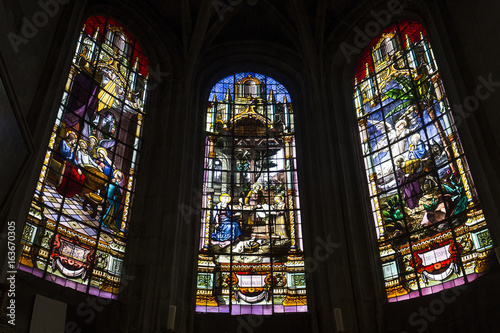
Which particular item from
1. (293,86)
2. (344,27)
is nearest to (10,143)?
(293,86)

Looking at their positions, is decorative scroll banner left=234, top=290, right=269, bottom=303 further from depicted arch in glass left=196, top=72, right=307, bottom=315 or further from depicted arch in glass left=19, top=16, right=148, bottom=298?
depicted arch in glass left=19, top=16, right=148, bottom=298

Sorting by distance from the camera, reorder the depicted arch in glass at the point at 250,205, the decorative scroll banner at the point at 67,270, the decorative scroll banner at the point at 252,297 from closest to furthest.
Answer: the decorative scroll banner at the point at 67,270, the decorative scroll banner at the point at 252,297, the depicted arch in glass at the point at 250,205

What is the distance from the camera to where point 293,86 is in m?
15.0

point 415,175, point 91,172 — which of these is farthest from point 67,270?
point 415,175

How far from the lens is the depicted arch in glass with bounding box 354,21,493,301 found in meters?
9.68

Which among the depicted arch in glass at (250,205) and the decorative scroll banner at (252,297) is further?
the depicted arch in glass at (250,205)

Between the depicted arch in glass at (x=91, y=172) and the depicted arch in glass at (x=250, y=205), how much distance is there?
2.14 metres

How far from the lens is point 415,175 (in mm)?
11086

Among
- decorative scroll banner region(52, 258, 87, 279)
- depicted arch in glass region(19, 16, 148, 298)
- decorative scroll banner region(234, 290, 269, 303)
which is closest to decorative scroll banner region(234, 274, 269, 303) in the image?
decorative scroll banner region(234, 290, 269, 303)

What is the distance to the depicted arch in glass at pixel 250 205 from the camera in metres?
11.2

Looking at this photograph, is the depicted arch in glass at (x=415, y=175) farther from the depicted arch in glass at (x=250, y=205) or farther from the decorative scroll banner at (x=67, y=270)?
the decorative scroll banner at (x=67, y=270)

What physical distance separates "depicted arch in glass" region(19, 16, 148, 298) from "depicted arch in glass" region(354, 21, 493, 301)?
6229mm

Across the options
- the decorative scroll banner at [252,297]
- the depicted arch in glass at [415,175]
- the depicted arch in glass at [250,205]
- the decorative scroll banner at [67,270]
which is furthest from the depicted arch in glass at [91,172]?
the depicted arch in glass at [415,175]

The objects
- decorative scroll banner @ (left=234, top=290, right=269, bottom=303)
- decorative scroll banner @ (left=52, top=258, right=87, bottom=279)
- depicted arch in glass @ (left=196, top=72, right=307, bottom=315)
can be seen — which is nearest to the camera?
decorative scroll banner @ (left=52, top=258, right=87, bottom=279)
